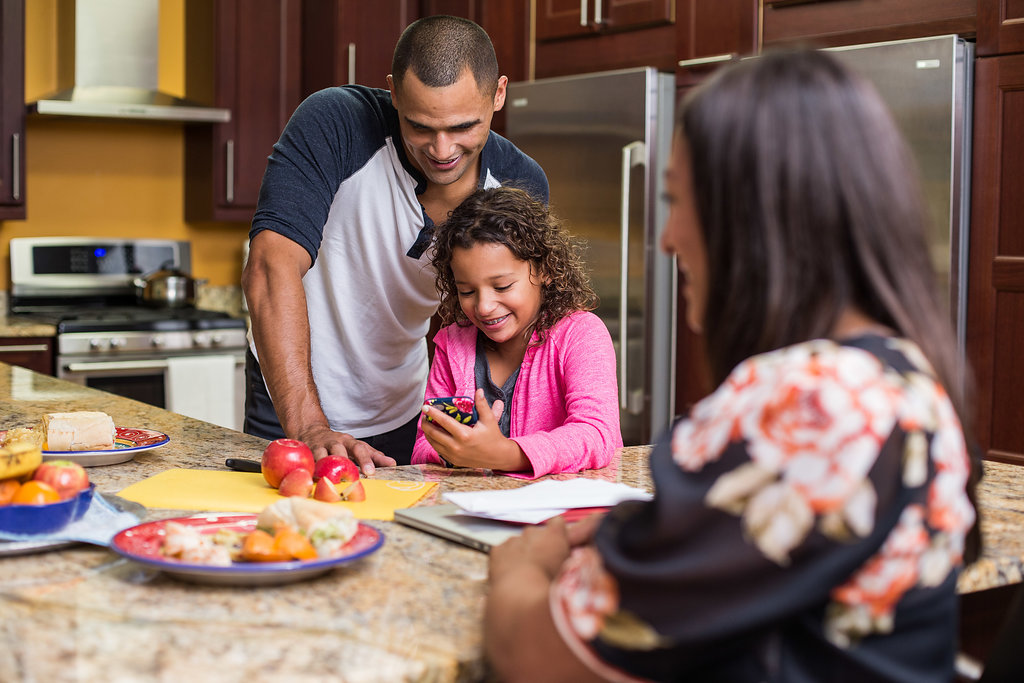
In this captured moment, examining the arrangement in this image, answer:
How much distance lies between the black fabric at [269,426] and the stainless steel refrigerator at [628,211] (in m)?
1.07

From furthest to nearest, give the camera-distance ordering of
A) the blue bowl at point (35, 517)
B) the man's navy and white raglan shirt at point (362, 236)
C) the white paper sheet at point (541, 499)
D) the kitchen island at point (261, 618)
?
the man's navy and white raglan shirt at point (362, 236) → the white paper sheet at point (541, 499) → the blue bowl at point (35, 517) → the kitchen island at point (261, 618)

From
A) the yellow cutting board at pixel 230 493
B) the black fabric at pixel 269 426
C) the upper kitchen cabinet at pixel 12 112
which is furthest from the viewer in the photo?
the upper kitchen cabinet at pixel 12 112

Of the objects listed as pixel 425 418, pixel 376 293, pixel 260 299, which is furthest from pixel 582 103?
pixel 425 418

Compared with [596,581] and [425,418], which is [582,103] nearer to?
[425,418]

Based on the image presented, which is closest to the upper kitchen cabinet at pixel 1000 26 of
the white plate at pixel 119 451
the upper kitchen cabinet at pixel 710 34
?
the upper kitchen cabinet at pixel 710 34

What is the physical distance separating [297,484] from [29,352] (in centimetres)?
282

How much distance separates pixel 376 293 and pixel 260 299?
0.43 meters

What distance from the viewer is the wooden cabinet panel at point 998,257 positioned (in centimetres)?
262

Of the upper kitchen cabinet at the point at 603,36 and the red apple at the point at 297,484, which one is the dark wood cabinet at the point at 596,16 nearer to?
the upper kitchen cabinet at the point at 603,36

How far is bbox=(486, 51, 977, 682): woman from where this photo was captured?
67 centimetres

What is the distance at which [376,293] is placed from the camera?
2295mm

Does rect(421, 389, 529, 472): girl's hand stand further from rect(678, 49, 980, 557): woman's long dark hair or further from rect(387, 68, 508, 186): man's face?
rect(678, 49, 980, 557): woman's long dark hair

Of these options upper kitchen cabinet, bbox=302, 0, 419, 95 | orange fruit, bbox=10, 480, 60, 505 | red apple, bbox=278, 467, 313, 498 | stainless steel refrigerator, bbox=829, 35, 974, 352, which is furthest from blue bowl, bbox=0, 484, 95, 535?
upper kitchen cabinet, bbox=302, 0, 419, 95

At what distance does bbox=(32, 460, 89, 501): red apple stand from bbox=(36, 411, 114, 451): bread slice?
17.6 inches
